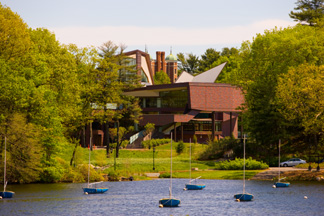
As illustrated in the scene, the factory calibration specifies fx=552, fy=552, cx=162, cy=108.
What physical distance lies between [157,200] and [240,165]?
25.5m

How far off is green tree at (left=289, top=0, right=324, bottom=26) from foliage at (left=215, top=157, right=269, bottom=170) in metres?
52.5

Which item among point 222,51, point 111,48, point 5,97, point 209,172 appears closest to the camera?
point 5,97

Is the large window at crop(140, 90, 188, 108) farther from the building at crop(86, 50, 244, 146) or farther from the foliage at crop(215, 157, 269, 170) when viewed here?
the foliage at crop(215, 157, 269, 170)

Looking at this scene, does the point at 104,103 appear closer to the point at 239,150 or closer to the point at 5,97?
the point at 239,150

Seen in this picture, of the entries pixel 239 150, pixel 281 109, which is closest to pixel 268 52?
pixel 281 109

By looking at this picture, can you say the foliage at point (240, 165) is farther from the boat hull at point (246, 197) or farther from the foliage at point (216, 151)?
the boat hull at point (246, 197)

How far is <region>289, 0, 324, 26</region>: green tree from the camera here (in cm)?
12025

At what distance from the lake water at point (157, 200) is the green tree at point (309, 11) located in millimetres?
63673

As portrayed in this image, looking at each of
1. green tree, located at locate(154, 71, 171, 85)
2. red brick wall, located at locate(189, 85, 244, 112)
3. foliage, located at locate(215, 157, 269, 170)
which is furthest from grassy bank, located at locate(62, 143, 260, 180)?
green tree, located at locate(154, 71, 171, 85)

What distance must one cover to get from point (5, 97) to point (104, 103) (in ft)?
93.0

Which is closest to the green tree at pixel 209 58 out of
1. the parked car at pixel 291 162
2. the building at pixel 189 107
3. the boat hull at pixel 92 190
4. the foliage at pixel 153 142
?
the building at pixel 189 107

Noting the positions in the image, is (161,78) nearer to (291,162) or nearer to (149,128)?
(149,128)

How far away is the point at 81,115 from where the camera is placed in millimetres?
78750

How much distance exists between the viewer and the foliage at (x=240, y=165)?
7531cm
